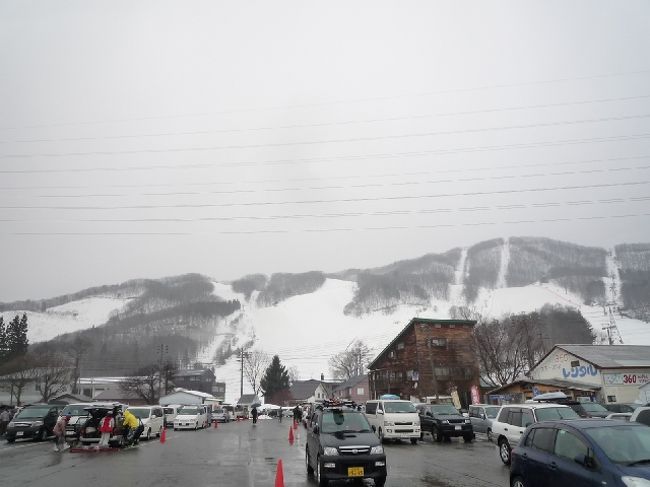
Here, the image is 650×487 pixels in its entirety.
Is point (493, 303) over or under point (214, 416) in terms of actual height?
over

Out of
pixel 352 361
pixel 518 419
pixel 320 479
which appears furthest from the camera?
pixel 352 361

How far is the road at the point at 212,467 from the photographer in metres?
11.4

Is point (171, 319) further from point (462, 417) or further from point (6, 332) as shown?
point (462, 417)

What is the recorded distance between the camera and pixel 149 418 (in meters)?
25.9

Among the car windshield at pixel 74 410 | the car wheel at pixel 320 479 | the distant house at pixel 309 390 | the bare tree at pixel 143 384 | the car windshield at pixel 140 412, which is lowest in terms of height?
the distant house at pixel 309 390

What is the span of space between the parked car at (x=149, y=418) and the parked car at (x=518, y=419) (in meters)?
18.4

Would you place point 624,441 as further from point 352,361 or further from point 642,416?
point 352,361

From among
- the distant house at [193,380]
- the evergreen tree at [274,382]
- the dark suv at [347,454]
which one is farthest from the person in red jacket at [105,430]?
the distant house at [193,380]

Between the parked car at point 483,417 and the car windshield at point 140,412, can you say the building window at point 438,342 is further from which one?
the car windshield at point 140,412

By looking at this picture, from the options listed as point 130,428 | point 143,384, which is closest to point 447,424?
point 130,428

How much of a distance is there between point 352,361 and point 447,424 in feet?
347

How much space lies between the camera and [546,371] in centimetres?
4297

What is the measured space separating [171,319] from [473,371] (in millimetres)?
162747

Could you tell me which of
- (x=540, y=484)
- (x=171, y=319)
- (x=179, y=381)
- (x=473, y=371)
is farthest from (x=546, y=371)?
(x=171, y=319)
